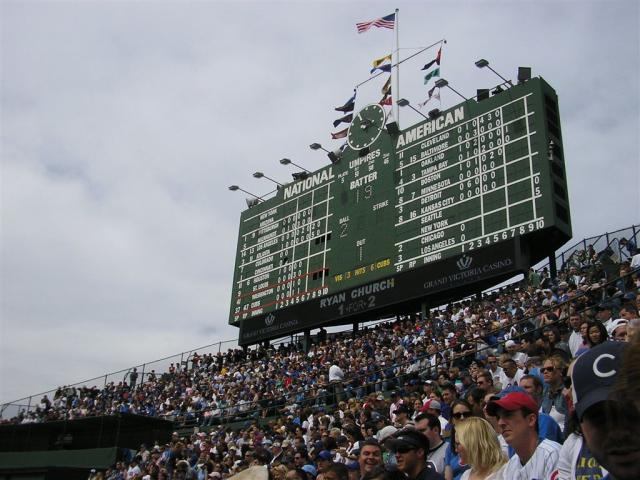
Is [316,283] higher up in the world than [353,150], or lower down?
lower down

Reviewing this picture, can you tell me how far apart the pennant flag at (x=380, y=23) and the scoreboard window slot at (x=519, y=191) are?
11464 millimetres

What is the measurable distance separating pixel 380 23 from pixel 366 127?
18.7 ft

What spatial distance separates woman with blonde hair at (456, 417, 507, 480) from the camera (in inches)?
164

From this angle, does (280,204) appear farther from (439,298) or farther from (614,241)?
(614,241)

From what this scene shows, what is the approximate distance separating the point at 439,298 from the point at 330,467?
600 inches

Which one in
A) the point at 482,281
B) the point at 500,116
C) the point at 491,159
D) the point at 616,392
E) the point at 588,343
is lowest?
the point at 616,392

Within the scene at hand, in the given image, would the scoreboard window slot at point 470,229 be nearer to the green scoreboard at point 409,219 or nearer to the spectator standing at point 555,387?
the green scoreboard at point 409,219

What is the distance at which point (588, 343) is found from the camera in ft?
21.2

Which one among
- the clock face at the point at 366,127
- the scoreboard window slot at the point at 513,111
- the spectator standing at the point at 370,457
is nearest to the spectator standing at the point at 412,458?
the spectator standing at the point at 370,457

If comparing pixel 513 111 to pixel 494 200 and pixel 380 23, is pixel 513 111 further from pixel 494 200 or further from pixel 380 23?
pixel 380 23

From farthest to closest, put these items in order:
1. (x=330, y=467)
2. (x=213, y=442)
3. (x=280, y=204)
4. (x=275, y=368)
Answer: (x=280, y=204) → (x=275, y=368) → (x=213, y=442) → (x=330, y=467)

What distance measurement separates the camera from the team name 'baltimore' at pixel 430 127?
20.4 m

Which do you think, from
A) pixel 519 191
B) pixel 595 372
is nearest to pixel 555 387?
pixel 595 372

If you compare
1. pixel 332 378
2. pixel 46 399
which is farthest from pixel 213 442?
pixel 46 399
